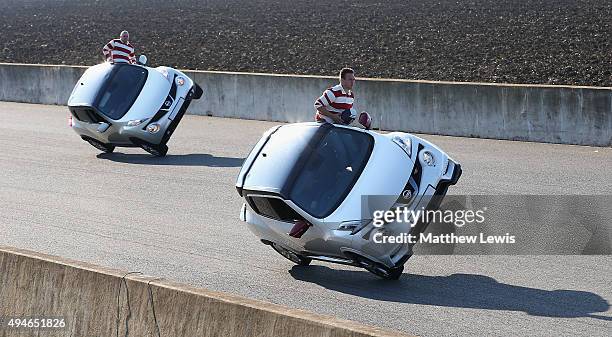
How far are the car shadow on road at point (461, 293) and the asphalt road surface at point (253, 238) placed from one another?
2 cm

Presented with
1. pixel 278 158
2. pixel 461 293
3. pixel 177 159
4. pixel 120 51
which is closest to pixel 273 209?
pixel 278 158

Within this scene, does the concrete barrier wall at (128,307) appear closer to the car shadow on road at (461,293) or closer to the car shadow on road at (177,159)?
the car shadow on road at (461,293)

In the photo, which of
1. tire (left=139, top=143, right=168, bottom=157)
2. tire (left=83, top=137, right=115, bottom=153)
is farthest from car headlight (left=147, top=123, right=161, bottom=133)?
tire (left=83, top=137, right=115, bottom=153)

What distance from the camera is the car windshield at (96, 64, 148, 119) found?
62.3 feet

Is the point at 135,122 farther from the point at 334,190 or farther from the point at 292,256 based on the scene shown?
the point at 334,190

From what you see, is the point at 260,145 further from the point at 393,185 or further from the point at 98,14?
the point at 98,14

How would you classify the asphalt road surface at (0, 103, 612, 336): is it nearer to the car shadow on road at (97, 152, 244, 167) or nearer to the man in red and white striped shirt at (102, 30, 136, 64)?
the car shadow on road at (97, 152, 244, 167)

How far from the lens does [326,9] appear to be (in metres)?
41.8

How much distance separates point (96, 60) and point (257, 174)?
26.1m

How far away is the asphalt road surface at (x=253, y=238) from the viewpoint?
9375mm

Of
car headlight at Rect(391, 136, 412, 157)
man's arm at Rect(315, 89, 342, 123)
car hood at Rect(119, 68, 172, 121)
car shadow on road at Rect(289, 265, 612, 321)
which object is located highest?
man's arm at Rect(315, 89, 342, 123)

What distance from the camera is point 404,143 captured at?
427 inches

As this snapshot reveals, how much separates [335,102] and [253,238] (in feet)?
5.71

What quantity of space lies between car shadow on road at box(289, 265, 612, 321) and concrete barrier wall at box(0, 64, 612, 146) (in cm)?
835
